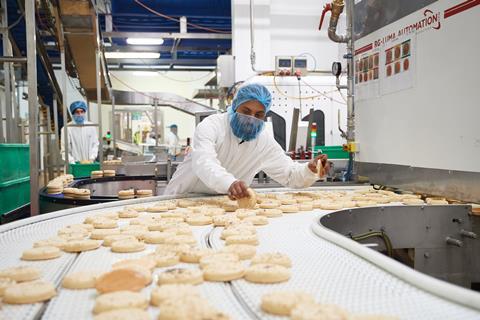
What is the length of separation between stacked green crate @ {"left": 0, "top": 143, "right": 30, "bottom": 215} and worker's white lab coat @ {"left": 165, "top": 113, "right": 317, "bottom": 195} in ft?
7.18

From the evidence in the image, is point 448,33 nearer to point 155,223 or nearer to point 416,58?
point 416,58

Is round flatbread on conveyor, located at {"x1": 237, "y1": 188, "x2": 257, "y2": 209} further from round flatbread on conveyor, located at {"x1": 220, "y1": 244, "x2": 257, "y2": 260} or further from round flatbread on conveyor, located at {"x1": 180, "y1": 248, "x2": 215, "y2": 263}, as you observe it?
round flatbread on conveyor, located at {"x1": 180, "y1": 248, "x2": 215, "y2": 263}

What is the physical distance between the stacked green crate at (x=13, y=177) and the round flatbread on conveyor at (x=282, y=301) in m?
3.86

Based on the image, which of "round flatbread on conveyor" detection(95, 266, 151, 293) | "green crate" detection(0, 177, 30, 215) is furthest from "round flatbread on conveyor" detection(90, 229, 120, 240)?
"green crate" detection(0, 177, 30, 215)

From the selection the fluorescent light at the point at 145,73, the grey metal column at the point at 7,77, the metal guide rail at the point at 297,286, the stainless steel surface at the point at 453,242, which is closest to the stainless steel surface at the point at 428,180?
the stainless steel surface at the point at 453,242

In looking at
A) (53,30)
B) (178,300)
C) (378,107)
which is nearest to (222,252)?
(178,300)

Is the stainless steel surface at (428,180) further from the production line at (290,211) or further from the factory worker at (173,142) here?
the factory worker at (173,142)

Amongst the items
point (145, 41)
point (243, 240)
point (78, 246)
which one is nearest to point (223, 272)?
point (243, 240)

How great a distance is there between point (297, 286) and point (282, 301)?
0.17m

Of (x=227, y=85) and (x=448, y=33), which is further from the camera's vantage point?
(x=227, y=85)

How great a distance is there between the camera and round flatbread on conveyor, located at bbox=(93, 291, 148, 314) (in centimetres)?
88

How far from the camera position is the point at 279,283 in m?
1.05

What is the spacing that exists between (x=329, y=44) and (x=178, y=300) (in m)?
6.95

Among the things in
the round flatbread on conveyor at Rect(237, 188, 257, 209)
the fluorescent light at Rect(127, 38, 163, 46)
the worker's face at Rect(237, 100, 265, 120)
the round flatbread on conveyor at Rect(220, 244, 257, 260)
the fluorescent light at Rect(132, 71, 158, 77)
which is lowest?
the round flatbread on conveyor at Rect(220, 244, 257, 260)
